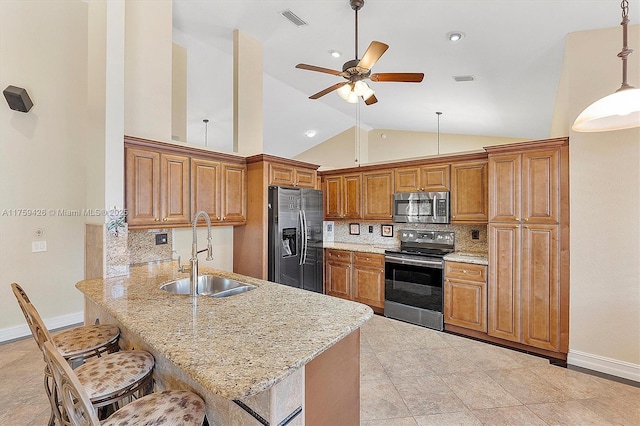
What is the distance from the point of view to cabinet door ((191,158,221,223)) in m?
3.20

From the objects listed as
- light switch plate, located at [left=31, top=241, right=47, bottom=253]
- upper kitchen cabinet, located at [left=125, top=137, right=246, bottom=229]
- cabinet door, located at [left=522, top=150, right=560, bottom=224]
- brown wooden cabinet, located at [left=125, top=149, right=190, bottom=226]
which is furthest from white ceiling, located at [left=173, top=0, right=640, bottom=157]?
light switch plate, located at [left=31, top=241, right=47, bottom=253]

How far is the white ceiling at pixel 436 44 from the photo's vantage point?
2.56 meters

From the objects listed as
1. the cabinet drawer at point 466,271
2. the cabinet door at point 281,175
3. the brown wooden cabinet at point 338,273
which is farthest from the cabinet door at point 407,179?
the cabinet door at point 281,175

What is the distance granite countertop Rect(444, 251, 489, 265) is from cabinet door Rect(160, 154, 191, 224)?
3086mm

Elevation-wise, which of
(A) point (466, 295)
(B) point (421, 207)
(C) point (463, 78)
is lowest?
(A) point (466, 295)

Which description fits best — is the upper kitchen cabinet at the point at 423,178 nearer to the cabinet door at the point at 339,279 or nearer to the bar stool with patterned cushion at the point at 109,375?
the cabinet door at the point at 339,279

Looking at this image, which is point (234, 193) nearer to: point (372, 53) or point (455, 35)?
point (372, 53)

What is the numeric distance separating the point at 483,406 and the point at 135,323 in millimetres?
2448

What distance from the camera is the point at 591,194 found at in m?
2.70

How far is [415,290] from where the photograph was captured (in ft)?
12.4

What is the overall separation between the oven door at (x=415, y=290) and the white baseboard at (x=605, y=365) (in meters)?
1.25

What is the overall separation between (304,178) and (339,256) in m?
1.35

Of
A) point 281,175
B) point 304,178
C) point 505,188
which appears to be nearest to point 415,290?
point 505,188

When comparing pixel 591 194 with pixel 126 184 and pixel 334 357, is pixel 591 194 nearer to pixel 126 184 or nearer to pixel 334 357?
pixel 334 357
